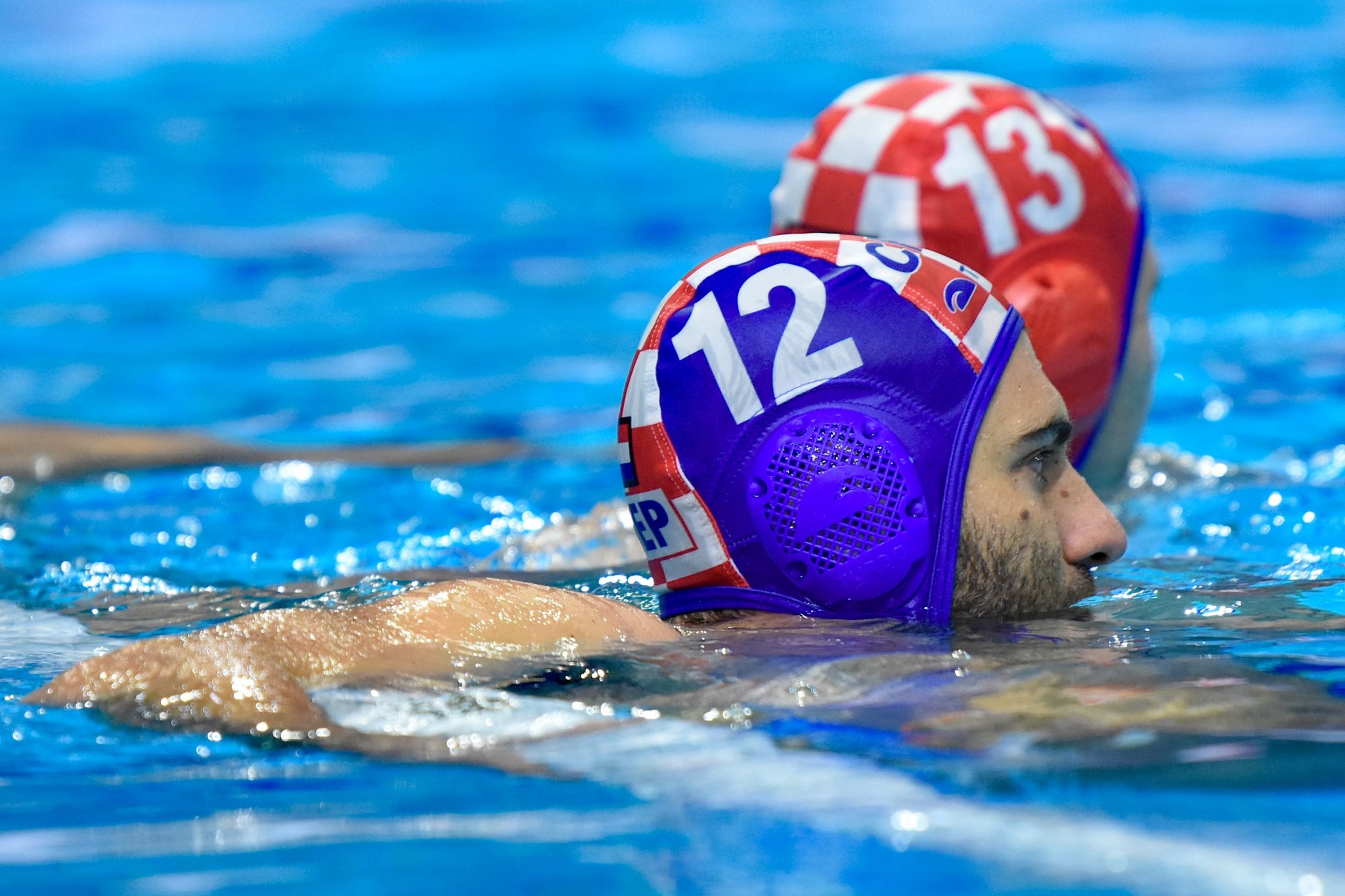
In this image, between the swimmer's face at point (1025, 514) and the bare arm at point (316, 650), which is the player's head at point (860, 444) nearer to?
the swimmer's face at point (1025, 514)

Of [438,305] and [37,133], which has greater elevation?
[37,133]

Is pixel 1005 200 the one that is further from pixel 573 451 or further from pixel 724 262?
pixel 573 451

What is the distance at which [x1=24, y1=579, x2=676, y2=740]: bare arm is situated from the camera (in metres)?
2.54

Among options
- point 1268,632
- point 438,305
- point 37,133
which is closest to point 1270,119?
point 438,305

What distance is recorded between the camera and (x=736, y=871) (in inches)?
83.8

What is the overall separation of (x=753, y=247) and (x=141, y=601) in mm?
1715

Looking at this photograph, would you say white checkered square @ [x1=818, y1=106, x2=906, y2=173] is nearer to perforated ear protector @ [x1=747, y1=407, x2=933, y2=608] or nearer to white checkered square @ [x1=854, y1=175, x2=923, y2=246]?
white checkered square @ [x1=854, y1=175, x2=923, y2=246]

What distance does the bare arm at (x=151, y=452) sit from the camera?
6.06 metres

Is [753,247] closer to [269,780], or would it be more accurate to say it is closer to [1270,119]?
[269,780]

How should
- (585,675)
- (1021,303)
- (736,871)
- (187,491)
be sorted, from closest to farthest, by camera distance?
(736,871) → (585,675) → (1021,303) → (187,491)

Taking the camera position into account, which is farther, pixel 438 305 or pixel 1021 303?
pixel 438 305

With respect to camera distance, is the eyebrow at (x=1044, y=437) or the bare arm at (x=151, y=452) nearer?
the eyebrow at (x=1044, y=437)

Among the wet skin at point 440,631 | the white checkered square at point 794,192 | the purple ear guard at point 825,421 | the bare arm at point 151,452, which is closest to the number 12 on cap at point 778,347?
the purple ear guard at point 825,421

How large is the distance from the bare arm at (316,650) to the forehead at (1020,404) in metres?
0.69
